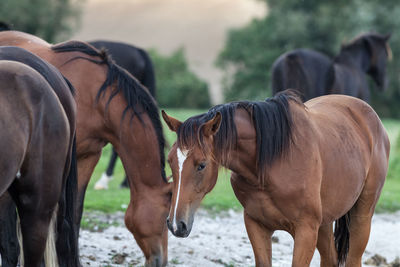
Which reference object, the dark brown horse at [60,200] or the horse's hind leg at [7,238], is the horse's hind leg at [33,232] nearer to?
the dark brown horse at [60,200]

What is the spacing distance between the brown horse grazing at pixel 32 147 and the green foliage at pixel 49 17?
25.2 m

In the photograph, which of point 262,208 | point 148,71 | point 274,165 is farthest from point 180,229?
point 148,71

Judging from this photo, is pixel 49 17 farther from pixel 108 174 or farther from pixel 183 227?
pixel 183 227

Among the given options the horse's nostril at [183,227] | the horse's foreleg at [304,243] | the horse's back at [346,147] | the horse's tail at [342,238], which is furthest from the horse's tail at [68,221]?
the horse's tail at [342,238]

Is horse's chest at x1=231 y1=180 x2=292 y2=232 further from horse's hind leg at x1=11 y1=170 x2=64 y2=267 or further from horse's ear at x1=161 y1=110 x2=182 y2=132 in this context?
horse's hind leg at x1=11 y1=170 x2=64 y2=267

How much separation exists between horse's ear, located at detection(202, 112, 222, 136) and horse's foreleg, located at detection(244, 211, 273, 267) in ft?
2.38

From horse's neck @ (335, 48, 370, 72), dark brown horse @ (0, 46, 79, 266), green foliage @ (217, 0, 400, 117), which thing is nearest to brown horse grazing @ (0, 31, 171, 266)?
dark brown horse @ (0, 46, 79, 266)

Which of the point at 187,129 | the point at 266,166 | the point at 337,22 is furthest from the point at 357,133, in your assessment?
the point at 337,22

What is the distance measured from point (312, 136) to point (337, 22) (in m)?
32.1

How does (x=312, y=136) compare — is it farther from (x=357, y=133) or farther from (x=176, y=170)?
(x=176, y=170)

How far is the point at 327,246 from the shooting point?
438 centimetres

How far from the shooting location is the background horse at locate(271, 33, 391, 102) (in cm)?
923

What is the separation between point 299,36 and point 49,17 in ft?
49.4

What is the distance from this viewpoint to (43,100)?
10.2 ft
